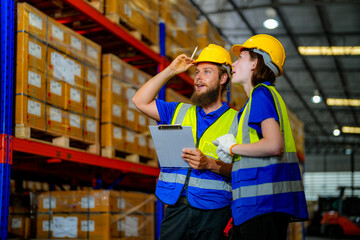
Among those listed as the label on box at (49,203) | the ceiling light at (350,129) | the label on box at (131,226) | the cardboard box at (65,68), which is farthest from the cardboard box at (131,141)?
the ceiling light at (350,129)

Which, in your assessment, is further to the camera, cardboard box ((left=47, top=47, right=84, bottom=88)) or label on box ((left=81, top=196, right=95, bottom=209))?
label on box ((left=81, top=196, right=95, bottom=209))

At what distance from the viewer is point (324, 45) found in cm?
1702

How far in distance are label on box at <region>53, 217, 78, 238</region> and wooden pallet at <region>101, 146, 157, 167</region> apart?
0.86 metres

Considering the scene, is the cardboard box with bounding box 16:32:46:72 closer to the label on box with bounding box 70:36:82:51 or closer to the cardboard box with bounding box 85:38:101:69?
the label on box with bounding box 70:36:82:51

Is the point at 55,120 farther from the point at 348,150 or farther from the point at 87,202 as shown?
the point at 348,150

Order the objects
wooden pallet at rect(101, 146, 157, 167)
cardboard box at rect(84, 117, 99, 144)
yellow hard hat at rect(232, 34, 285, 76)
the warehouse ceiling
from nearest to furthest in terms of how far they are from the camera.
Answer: yellow hard hat at rect(232, 34, 285, 76)
cardboard box at rect(84, 117, 99, 144)
wooden pallet at rect(101, 146, 157, 167)
the warehouse ceiling

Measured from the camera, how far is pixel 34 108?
4.22m

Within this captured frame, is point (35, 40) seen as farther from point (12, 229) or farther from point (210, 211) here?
point (210, 211)

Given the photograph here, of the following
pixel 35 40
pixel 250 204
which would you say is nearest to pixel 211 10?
pixel 35 40

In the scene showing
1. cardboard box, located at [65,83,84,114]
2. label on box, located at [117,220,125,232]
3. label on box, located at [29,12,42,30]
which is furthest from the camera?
label on box, located at [117,220,125,232]

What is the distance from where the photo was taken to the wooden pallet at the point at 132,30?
18.3 feet

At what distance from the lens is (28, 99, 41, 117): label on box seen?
4168 mm

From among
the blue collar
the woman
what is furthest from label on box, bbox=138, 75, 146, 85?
the woman

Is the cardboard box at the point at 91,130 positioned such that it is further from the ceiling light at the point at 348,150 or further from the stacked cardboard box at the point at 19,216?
the ceiling light at the point at 348,150
